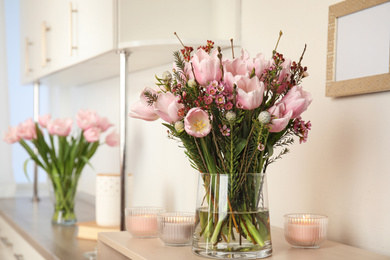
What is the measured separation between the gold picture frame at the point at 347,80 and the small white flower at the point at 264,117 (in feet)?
0.98

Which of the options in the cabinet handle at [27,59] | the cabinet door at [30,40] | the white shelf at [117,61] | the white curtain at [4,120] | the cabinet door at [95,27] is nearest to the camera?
the white shelf at [117,61]

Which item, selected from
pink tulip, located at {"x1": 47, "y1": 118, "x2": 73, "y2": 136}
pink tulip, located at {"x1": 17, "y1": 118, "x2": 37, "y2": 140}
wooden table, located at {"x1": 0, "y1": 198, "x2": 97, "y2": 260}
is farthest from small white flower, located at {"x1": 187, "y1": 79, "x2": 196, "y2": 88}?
pink tulip, located at {"x1": 17, "y1": 118, "x2": 37, "y2": 140}

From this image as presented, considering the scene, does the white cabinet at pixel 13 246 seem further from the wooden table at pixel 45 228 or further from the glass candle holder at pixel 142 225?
the glass candle holder at pixel 142 225

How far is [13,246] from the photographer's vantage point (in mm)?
2389

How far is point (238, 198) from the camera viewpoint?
98 cm

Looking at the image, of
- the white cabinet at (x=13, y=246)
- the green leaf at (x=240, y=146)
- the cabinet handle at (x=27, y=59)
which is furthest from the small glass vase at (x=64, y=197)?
the green leaf at (x=240, y=146)

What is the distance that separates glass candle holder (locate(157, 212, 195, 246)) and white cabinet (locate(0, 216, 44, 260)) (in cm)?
89

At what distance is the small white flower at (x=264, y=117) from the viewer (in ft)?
2.97

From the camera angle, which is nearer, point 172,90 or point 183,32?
point 172,90

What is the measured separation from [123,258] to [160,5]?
824 millimetres

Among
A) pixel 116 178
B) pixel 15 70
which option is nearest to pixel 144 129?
pixel 116 178

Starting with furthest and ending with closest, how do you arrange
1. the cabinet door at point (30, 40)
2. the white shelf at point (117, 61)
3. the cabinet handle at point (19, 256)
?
the cabinet door at point (30, 40), the cabinet handle at point (19, 256), the white shelf at point (117, 61)

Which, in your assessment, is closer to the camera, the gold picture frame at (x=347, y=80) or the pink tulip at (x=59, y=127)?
the gold picture frame at (x=347, y=80)

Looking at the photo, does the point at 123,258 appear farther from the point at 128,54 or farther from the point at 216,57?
the point at 128,54
